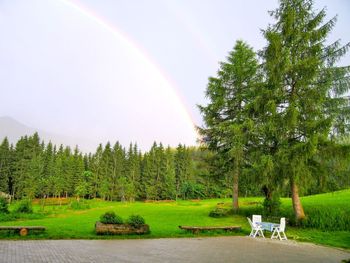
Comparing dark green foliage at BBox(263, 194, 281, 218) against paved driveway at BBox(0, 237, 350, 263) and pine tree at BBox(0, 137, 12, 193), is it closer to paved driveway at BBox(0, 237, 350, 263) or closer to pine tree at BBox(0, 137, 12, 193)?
paved driveway at BBox(0, 237, 350, 263)

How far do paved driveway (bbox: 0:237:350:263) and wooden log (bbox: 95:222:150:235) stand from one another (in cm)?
142

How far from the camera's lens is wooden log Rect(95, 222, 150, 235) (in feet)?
47.1

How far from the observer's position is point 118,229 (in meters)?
14.7

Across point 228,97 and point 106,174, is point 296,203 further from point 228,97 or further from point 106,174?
point 106,174

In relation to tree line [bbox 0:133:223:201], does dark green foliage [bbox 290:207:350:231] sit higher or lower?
lower

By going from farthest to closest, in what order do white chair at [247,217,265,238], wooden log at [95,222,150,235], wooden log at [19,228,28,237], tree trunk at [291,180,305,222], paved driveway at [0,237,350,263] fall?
1. tree trunk at [291,180,305,222]
2. white chair at [247,217,265,238]
3. wooden log at [95,222,150,235]
4. wooden log at [19,228,28,237]
5. paved driveway at [0,237,350,263]

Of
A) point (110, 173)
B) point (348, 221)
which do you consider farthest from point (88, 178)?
point (348, 221)

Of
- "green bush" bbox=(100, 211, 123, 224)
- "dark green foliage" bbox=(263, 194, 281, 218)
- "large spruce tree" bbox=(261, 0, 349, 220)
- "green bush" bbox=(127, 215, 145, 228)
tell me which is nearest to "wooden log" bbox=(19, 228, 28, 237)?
"green bush" bbox=(100, 211, 123, 224)

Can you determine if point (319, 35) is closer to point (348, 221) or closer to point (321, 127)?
point (321, 127)

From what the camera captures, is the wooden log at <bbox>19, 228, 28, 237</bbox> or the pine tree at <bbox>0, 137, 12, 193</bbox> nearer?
the wooden log at <bbox>19, 228, 28, 237</bbox>

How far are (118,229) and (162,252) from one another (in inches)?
187

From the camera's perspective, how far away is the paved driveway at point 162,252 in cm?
911

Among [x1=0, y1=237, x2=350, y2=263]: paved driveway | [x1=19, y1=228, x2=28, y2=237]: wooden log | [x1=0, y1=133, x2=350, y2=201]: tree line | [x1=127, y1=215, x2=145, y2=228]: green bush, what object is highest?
[x1=0, y1=133, x2=350, y2=201]: tree line

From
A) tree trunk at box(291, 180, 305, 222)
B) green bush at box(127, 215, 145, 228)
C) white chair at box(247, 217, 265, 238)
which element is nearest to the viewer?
green bush at box(127, 215, 145, 228)
